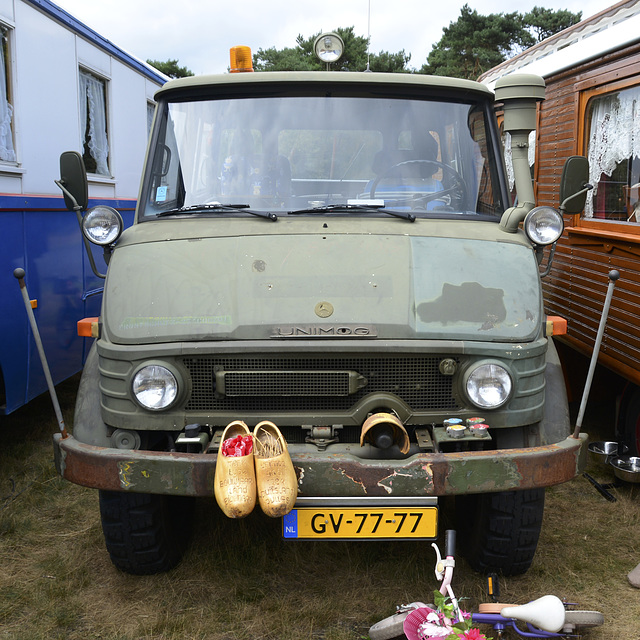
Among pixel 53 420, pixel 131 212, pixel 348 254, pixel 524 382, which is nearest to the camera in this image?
pixel 524 382

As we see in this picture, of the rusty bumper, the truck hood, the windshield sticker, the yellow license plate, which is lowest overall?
the yellow license plate

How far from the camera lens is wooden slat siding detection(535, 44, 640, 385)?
4.61 meters

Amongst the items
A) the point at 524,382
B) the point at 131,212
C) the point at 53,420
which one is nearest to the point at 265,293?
the point at 524,382

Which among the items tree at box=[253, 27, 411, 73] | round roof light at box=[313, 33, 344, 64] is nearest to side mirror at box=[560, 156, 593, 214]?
round roof light at box=[313, 33, 344, 64]

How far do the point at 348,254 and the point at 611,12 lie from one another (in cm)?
337

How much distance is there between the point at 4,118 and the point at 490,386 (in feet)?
11.5

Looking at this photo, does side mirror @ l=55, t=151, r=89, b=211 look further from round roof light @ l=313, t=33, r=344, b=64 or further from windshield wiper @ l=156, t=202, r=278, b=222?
round roof light @ l=313, t=33, r=344, b=64

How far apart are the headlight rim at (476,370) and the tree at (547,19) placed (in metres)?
33.5

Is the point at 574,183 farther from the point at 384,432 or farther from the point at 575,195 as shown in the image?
the point at 384,432

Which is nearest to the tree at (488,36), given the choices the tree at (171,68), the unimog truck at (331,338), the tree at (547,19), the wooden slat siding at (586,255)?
the tree at (547,19)

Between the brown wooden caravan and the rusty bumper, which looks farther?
the brown wooden caravan

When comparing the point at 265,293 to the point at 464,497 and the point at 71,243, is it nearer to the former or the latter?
the point at 464,497

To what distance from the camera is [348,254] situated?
11.0ft

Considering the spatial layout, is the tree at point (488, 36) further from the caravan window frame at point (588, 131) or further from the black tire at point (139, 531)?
the black tire at point (139, 531)
